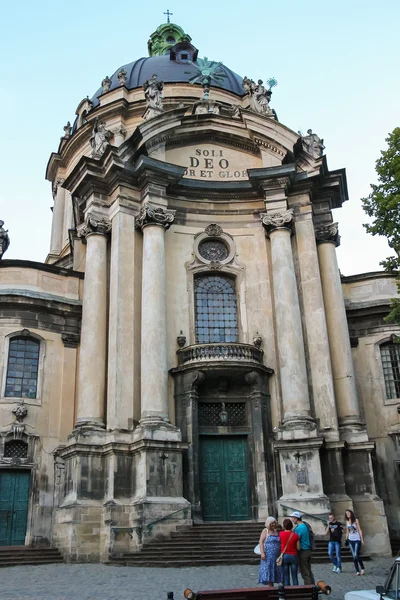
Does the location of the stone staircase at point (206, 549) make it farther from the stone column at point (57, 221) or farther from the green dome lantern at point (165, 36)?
the green dome lantern at point (165, 36)

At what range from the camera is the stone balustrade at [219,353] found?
22.1m

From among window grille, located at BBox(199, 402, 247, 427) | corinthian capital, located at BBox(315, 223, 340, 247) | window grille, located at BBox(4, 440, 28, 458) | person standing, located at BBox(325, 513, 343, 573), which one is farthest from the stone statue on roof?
person standing, located at BBox(325, 513, 343, 573)

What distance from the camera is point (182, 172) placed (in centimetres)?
2455

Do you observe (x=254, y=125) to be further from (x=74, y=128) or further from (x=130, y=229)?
(x=74, y=128)

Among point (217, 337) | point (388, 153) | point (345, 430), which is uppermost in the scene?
point (388, 153)

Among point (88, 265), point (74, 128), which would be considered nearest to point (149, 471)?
point (88, 265)

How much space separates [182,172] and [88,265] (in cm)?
515

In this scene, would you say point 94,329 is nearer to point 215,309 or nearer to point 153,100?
point 215,309

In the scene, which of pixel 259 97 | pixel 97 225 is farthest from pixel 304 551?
pixel 259 97

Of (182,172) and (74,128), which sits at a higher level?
(74,128)

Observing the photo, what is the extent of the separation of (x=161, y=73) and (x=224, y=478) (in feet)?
80.2

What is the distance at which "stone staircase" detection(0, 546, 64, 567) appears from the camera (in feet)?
61.5

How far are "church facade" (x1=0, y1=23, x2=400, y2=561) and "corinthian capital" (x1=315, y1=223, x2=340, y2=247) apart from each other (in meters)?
0.08

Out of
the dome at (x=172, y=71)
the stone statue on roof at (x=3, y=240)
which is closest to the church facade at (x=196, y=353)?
the stone statue on roof at (x=3, y=240)
